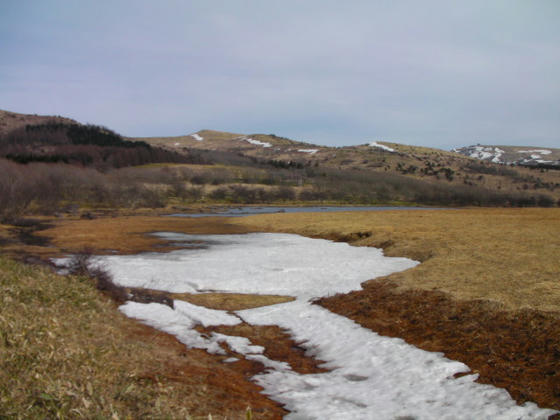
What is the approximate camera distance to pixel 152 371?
8141 millimetres

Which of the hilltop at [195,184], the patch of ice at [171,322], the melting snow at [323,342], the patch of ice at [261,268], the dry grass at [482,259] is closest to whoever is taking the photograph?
the melting snow at [323,342]

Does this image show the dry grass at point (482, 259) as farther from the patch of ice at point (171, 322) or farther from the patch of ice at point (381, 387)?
the patch of ice at point (171, 322)

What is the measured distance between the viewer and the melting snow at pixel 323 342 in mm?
7738

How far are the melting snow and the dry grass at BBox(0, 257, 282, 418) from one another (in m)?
1.15

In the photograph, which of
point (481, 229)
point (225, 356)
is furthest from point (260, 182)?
point (225, 356)

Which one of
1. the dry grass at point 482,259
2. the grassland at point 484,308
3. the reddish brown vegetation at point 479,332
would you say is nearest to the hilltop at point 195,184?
the dry grass at point 482,259

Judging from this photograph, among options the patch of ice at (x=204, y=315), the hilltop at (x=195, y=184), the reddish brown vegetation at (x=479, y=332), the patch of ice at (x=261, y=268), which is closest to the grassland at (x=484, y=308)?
the reddish brown vegetation at (x=479, y=332)

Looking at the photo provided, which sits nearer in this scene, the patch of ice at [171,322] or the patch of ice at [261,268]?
the patch of ice at [171,322]

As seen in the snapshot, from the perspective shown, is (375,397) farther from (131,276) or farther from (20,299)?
(131,276)

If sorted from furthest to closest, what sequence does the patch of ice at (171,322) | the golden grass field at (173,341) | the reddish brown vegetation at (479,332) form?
the patch of ice at (171,322)
the reddish brown vegetation at (479,332)
the golden grass field at (173,341)

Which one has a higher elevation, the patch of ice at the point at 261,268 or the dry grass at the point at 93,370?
the dry grass at the point at 93,370

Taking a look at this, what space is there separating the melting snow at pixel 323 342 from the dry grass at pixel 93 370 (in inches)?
45.4

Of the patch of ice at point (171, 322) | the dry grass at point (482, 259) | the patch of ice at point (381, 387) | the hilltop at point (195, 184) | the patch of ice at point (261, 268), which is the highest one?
A: the hilltop at point (195, 184)

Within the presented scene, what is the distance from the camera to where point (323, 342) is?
1238cm
